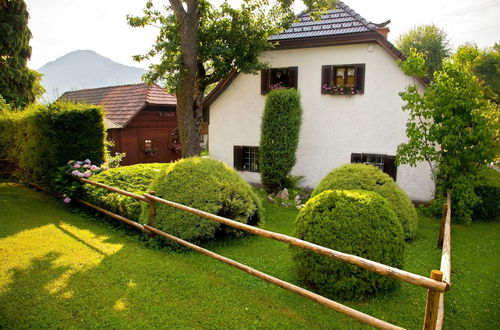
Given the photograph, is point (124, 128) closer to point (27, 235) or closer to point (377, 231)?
point (27, 235)

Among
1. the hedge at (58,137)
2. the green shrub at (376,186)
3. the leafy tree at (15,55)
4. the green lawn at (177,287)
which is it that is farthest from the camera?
the leafy tree at (15,55)

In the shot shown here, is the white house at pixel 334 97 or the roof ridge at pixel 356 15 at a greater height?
the roof ridge at pixel 356 15

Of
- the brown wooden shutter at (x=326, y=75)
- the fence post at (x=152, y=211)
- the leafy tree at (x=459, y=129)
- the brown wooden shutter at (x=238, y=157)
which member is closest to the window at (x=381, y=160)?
the leafy tree at (x=459, y=129)

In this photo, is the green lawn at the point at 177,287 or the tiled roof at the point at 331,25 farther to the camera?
the tiled roof at the point at 331,25

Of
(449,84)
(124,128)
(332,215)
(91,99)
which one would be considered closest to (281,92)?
(449,84)

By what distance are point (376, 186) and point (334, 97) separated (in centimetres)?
623

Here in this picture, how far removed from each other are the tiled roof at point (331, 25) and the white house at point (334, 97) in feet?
0.13

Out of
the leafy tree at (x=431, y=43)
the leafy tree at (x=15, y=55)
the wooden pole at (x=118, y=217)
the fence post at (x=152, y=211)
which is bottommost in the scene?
the wooden pole at (x=118, y=217)

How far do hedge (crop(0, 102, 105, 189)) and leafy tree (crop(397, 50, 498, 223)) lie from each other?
9.88 metres

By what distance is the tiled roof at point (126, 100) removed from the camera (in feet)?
67.8

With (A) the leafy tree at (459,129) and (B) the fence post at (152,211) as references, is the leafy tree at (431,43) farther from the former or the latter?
(B) the fence post at (152,211)

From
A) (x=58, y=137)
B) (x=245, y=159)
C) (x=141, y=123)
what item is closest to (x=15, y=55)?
(x=141, y=123)

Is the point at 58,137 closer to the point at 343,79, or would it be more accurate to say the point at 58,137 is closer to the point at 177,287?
the point at 177,287

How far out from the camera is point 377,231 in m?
5.14
